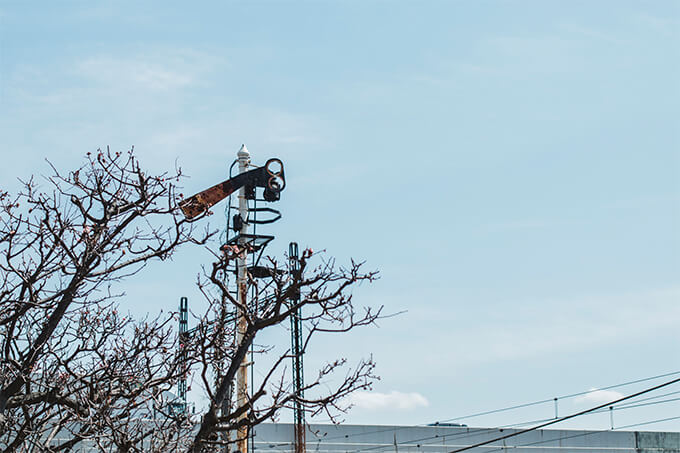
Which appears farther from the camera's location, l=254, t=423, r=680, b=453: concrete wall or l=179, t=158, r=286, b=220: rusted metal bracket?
l=254, t=423, r=680, b=453: concrete wall

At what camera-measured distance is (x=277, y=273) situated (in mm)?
9820

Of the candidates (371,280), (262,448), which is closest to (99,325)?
(371,280)

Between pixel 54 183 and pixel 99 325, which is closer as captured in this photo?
pixel 54 183

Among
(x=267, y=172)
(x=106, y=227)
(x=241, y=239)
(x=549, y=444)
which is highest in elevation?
(x=267, y=172)

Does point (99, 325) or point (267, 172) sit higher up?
point (267, 172)

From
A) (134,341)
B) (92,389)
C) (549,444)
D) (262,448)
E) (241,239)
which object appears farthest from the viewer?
(549,444)

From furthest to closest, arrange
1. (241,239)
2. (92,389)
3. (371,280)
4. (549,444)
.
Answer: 1. (549,444)
2. (241,239)
3. (92,389)
4. (371,280)

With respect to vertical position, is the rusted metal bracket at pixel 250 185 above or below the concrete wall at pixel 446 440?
above

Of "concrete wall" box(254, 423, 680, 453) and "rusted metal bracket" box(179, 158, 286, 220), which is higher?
"rusted metal bracket" box(179, 158, 286, 220)

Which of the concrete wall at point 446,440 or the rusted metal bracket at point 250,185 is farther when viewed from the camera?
the concrete wall at point 446,440

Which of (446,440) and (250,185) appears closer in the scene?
(250,185)

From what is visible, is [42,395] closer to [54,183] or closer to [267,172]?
[54,183]

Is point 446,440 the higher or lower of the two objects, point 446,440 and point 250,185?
the lower

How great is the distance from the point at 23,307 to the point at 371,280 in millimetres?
4404
